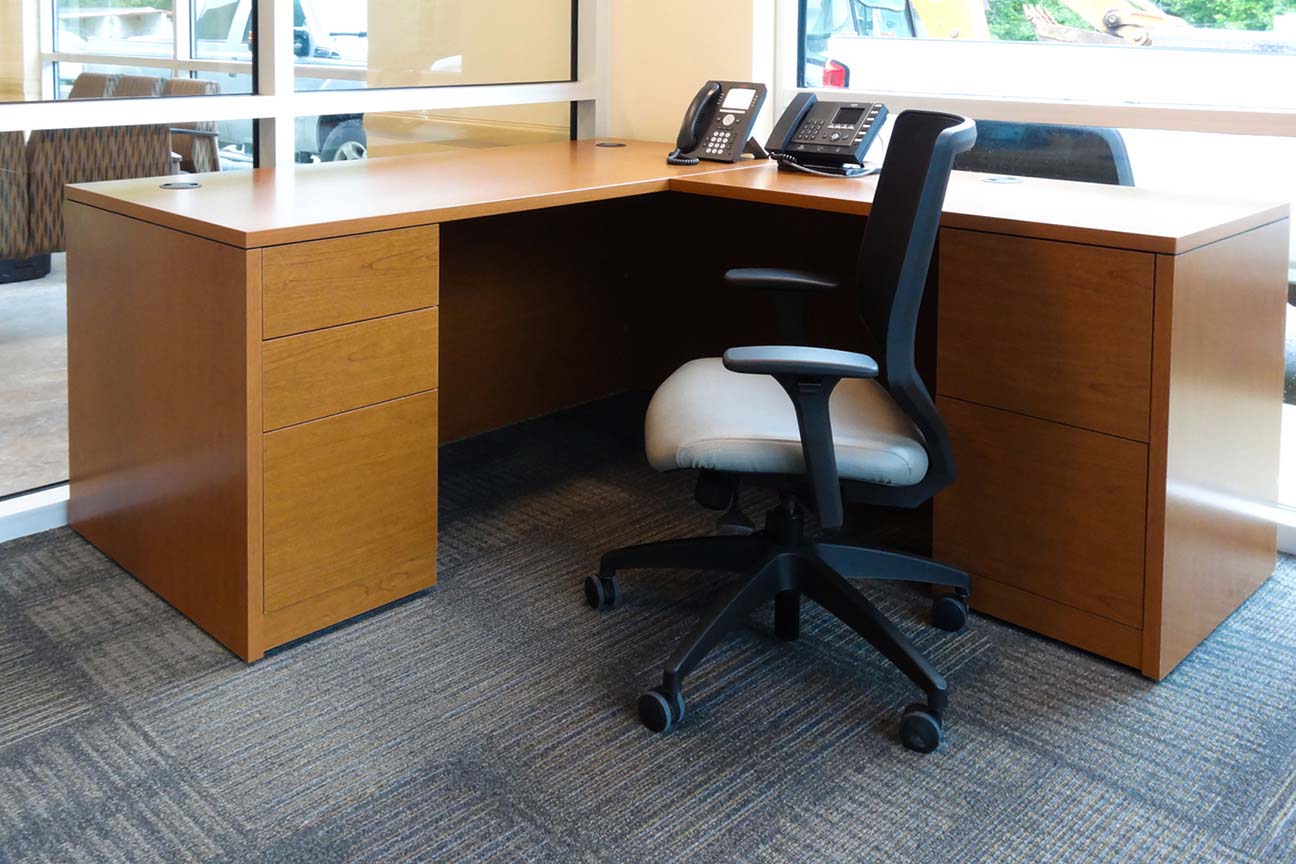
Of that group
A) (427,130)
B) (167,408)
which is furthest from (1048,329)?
(427,130)

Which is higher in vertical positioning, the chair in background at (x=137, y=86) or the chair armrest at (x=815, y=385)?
the chair in background at (x=137, y=86)

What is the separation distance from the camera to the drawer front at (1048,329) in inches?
81.1

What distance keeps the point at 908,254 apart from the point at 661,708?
2.59 feet

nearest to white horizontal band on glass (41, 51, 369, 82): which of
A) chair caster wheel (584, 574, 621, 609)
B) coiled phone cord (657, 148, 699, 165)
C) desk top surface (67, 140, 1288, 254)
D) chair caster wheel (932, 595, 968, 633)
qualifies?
desk top surface (67, 140, 1288, 254)

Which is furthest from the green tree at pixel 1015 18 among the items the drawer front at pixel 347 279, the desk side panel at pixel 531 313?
the drawer front at pixel 347 279

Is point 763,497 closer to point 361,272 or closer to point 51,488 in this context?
point 361,272

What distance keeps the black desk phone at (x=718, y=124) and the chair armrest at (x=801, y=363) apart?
1218 mm

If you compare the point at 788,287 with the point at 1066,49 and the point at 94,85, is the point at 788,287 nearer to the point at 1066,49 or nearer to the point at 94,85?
the point at 1066,49

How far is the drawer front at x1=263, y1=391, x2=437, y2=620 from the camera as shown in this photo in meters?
2.13

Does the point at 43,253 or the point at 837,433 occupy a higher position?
the point at 43,253

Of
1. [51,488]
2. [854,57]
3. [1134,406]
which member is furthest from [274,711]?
[854,57]

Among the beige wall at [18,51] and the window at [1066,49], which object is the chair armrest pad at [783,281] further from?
the beige wall at [18,51]

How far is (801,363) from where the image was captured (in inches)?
70.4

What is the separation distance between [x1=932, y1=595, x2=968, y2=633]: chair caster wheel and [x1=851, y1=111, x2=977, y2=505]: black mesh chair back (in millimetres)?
404
